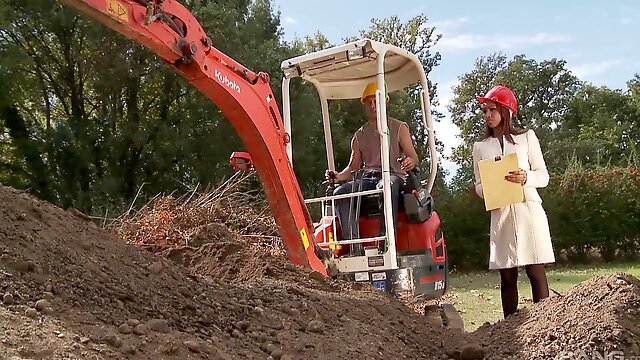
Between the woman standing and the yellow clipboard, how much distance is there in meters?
0.05

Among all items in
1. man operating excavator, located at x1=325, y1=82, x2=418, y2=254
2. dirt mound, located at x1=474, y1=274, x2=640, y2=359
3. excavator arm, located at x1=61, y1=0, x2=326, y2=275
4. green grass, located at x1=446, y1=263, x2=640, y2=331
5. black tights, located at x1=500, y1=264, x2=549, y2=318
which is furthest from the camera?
green grass, located at x1=446, y1=263, x2=640, y2=331

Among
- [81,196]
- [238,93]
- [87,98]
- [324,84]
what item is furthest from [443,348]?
[87,98]

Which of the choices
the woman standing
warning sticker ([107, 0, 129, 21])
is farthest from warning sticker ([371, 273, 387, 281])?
warning sticker ([107, 0, 129, 21])

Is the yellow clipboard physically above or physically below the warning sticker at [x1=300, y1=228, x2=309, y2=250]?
above

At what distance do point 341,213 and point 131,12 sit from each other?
2435mm

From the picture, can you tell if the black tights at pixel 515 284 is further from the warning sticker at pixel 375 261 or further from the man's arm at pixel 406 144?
the man's arm at pixel 406 144

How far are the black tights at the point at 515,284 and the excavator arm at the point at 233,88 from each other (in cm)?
136

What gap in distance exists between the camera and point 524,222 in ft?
14.5

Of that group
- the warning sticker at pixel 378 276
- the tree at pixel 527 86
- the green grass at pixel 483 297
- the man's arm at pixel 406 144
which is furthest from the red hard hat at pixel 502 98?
the tree at pixel 527 86

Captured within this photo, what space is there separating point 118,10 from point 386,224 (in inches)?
98.2

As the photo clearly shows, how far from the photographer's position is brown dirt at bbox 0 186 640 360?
2354mm

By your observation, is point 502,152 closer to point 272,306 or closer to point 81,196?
point 272,306

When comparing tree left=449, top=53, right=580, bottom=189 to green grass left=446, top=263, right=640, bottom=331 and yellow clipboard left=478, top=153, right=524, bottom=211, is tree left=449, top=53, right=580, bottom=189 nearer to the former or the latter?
green grass left=446, top=263, right=640, bottom=331

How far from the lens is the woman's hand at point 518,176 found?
431cm
